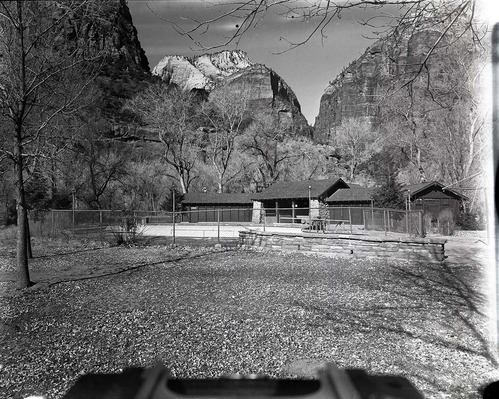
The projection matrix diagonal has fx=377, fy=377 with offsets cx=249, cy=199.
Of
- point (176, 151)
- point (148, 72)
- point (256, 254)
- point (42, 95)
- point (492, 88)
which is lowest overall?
point (256, 254)

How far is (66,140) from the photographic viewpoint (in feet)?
13.3

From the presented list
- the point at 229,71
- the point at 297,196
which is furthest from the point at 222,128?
the point at 229,71

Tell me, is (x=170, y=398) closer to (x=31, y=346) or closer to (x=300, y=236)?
(x=31, y=346)

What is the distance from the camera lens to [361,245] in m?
8.90

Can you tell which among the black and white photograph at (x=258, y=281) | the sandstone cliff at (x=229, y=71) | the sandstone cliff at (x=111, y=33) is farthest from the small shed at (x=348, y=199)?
the sandstone cliff at (x=111, y=33)

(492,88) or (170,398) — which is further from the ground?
(492,88)

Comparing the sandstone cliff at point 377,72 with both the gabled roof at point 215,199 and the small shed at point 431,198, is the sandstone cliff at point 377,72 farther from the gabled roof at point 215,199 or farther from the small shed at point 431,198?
the gabled roof at point 215,199

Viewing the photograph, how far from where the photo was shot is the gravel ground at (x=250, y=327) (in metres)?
2.28

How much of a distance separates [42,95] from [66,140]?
614 millimetres

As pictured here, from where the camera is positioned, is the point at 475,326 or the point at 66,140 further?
the point at 66,140

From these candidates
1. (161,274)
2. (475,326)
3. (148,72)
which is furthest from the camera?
(161,274)

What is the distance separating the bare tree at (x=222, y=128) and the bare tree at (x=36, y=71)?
88.5 ft

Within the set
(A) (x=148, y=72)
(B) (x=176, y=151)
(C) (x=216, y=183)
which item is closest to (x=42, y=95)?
(A) (x=148, y=72)

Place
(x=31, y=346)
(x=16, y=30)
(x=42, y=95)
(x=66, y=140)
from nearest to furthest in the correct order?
(x=16, y=30) → (x=31, y=346) → (x=42, y=95) → (x=66, y=140)
